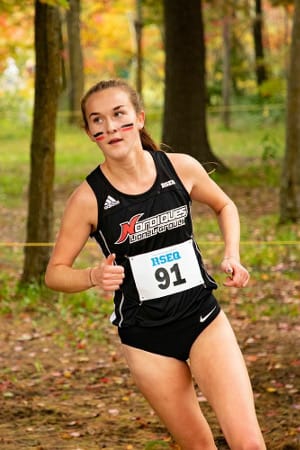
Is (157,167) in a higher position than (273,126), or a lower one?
higher

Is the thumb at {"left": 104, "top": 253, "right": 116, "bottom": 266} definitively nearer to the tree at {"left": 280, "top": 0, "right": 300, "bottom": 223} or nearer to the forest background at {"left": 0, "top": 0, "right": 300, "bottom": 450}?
the forest background at {"left": 0, "top": 0, "right": 300, "bottom": 450}

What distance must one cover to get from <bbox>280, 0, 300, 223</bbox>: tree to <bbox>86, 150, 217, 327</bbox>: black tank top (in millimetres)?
8105

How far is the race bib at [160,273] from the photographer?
154 inches

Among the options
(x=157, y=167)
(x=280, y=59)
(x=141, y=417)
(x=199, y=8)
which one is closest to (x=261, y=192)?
(x=199, y=8)

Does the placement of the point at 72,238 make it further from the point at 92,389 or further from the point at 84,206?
the point at 92,389

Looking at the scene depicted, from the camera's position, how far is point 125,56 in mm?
42844

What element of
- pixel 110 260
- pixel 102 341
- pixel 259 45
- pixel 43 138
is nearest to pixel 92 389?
pixel 102 341

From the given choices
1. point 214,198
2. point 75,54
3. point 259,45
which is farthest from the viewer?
point 259,45

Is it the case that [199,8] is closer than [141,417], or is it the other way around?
[141,417]

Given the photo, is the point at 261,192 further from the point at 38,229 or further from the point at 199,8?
the point at 38,229

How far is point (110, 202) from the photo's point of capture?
395 centimetres

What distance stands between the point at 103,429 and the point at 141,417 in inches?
13.6

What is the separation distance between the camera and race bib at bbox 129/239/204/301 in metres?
3.91

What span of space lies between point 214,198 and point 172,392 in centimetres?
88
